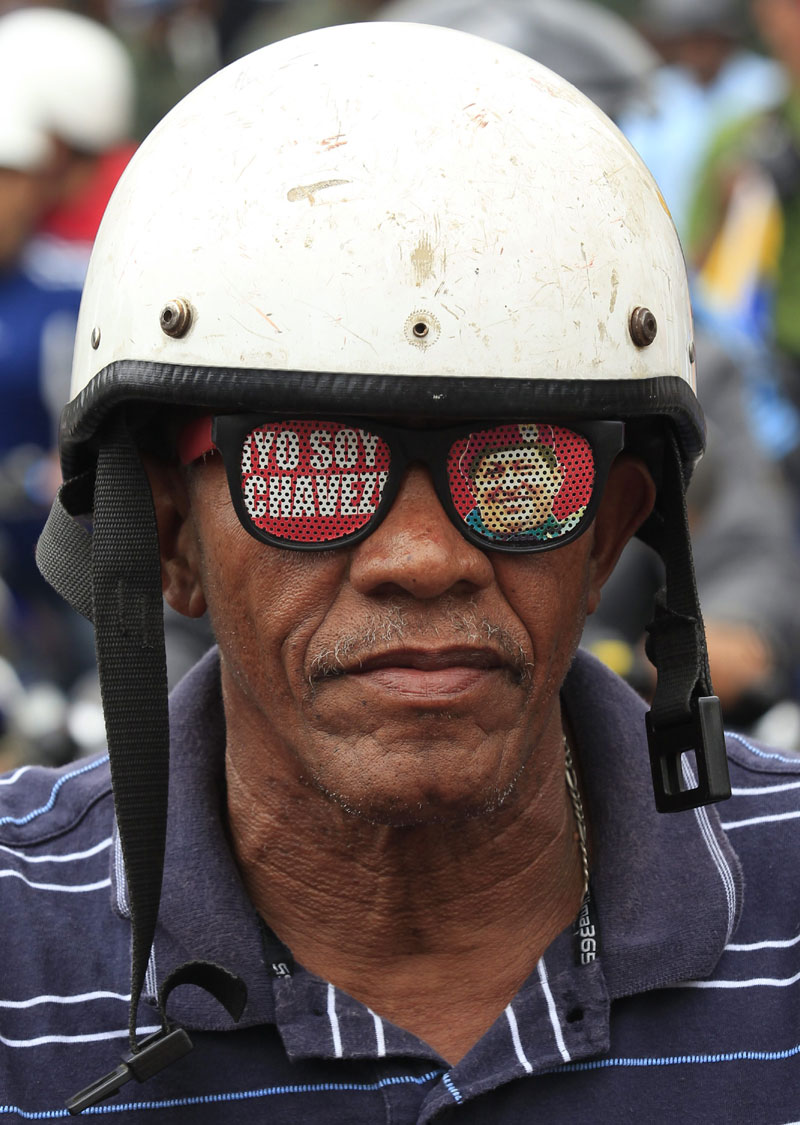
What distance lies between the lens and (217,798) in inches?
111

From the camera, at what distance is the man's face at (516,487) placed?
247cm

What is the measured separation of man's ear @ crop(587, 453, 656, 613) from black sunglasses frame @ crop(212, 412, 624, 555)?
0.94 feet

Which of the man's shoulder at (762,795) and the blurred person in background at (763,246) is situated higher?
the blurred person in background at (763,246)

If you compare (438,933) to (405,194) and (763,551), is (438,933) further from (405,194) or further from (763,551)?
(763,551)

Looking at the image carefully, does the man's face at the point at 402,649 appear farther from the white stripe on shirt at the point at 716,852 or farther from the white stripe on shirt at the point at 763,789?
the white stripe on shirt at the point at 763,789

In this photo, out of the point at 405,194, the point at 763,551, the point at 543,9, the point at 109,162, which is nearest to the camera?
the point at 405,194

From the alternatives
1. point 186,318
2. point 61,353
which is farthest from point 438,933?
point 61,353

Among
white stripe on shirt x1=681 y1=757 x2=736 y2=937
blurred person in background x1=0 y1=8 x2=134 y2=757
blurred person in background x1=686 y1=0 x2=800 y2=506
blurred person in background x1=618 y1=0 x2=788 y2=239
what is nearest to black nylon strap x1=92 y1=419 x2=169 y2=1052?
white stripe on shirt x1=681 y1=757 x2=736 y2=937

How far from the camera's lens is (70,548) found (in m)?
2.77

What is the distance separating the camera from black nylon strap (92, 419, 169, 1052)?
2580mm

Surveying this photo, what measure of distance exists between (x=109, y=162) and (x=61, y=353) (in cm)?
130

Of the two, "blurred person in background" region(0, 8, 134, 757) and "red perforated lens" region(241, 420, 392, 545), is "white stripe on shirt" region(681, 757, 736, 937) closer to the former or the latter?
"red perforated lens" region(241, 420, 392, 545)

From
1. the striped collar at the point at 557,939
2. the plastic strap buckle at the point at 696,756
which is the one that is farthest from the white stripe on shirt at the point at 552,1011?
the plastic strap buckle at the point at 696,756

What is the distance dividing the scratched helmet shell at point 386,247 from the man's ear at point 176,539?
16cm
